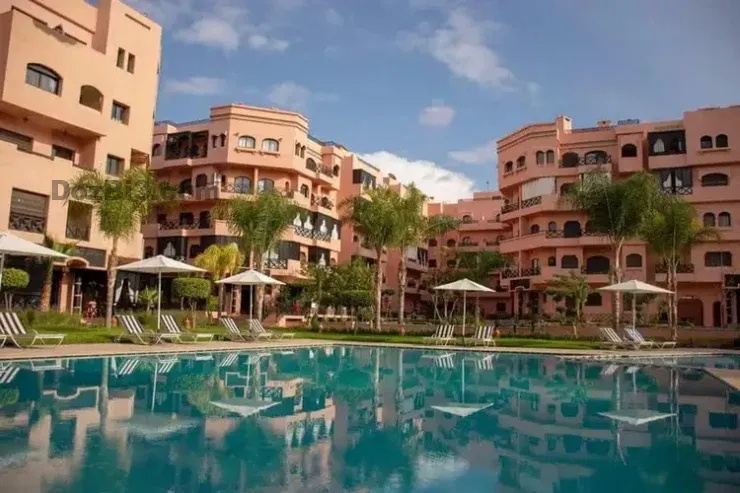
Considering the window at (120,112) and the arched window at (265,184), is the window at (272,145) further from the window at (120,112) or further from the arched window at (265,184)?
the window at (120,112)

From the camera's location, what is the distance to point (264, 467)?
6840 millimetres

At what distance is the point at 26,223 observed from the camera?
26188mm

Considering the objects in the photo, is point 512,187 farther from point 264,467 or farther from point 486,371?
point 264,467

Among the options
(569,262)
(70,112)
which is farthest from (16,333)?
(569,262)

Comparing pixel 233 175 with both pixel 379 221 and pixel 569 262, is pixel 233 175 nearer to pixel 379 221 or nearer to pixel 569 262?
pixel 379 221

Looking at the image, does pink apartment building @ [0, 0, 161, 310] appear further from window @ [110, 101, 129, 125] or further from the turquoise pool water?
the turquoise pool water

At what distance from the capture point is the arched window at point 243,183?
4146cm

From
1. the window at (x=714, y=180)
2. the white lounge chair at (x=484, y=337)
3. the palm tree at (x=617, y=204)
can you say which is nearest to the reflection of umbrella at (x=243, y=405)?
the white lounge chair at (x=484, y=337)

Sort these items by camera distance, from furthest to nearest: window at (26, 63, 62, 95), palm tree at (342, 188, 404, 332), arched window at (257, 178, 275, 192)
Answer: arched window at (257, 178, 275, 192)
palm tree at (342, 188, 404, 332)
window at (26, 63, 62, 95)

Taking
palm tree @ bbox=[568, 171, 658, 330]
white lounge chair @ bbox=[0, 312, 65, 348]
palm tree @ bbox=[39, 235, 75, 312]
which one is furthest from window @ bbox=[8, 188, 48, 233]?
palm tree @ bbox=[568, 171, 658, 330]

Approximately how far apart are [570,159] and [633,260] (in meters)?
8.26

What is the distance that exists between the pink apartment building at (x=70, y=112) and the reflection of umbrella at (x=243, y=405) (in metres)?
18.8

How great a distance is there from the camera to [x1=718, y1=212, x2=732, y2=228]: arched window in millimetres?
40312

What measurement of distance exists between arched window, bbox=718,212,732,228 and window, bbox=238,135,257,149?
30.5 meters
